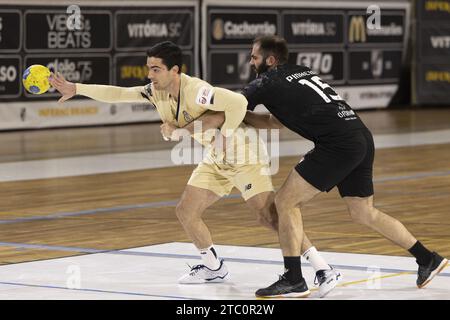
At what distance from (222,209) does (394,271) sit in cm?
446

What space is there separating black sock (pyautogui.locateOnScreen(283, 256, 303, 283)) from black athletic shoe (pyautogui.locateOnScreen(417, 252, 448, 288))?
0.94 m

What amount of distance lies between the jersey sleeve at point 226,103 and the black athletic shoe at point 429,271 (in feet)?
5.66

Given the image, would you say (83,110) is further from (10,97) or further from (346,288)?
(346,288)

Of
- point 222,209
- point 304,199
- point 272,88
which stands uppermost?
point 272,88

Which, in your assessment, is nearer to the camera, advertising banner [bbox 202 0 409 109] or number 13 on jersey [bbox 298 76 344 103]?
number 13 on jersey [bbox 298 76 344 103]

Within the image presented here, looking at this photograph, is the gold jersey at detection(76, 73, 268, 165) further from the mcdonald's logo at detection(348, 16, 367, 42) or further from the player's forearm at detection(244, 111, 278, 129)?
the mcdonald's logo at detection(348, 16, 367, 42)

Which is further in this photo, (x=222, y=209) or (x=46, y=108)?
(x=46, y=108)

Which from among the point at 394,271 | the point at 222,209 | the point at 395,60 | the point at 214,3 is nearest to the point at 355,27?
the point at 395,60

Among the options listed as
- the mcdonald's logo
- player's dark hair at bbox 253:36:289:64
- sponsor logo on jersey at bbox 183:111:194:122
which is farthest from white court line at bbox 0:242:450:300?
the mcdonald's logo

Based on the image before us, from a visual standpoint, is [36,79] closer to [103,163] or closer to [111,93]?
[111,93]

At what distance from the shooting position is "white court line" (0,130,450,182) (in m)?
17.1

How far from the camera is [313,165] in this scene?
318 inches

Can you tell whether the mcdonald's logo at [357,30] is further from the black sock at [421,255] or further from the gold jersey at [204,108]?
the black sock at [421,255]

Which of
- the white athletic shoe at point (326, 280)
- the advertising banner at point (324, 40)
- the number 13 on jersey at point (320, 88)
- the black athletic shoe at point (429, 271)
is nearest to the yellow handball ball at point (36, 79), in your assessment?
the number 13 on jersey at point (320, 88)
